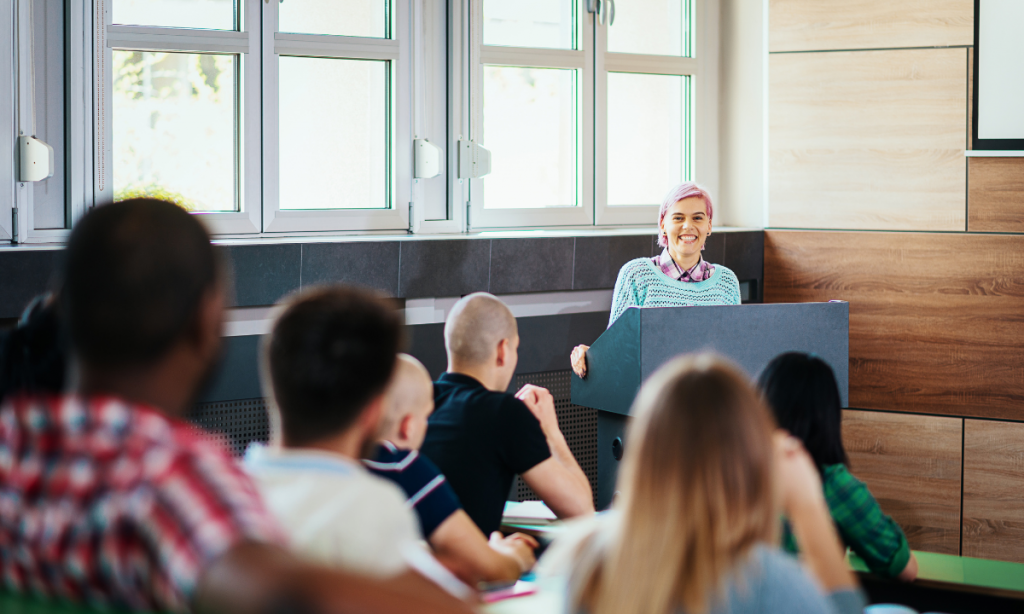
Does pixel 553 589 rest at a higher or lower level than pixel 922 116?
lower

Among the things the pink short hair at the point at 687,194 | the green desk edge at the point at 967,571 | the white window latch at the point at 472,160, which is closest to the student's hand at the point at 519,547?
the green desk edge at the point at 967,571

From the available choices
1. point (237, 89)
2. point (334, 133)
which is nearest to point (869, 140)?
point (334, 133)

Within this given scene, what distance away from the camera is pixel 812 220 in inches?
165

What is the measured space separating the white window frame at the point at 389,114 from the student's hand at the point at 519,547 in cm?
183

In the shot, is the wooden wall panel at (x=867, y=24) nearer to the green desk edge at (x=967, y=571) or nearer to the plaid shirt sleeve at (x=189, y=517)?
the green desk edge at (x=967, y=571)

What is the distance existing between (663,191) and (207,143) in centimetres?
214

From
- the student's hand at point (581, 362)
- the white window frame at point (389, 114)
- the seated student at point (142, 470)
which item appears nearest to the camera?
the seated student at point (142, 470)

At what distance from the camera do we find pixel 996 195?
153 inches

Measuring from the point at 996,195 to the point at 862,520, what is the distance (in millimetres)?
2590

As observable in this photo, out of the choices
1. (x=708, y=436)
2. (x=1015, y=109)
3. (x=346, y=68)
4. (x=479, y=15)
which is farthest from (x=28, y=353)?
(x=1015, y=109)

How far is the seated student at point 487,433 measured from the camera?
2.09m

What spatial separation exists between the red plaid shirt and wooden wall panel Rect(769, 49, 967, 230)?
3890 millimetres

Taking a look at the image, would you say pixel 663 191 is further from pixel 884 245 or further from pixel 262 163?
pixel 262 163

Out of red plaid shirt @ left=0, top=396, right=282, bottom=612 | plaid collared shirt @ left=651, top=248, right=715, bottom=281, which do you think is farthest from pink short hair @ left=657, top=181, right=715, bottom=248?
red plaid shirt @ left=0, top=396, right=282, bottom=612
